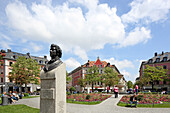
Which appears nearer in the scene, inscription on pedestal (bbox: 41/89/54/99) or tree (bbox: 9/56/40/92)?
inscription on pedestal (bbox: 41/89/54/99)

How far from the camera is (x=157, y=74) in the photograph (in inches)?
1875

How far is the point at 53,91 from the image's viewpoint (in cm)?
560

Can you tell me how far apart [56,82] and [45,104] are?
1003 millimetres

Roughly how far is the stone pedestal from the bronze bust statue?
0.68 feet

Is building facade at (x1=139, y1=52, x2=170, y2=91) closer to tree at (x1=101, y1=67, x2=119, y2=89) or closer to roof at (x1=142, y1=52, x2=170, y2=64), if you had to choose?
roof at (x1=142, y1=52, x2=170, y2=64)

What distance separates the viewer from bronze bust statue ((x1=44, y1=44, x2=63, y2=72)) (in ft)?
19.8

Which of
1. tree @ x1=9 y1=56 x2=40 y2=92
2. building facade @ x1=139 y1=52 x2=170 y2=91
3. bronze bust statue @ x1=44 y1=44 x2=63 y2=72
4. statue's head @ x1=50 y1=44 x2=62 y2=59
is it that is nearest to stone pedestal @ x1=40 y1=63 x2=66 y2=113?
bronze bust statue @ x1=44 y1=44 x2=63 y2=72

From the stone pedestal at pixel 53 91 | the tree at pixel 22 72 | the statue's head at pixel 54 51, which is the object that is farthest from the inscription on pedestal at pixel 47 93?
the tree at pixel 22 72

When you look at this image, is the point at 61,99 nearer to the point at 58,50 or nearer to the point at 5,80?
the point at 58,50

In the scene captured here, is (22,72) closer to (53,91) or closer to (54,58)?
(54,58)

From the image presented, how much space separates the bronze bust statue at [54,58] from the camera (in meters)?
6.04

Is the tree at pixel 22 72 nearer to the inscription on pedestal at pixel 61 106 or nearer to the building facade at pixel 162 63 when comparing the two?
the inscription on pedestal at pixel 61 106

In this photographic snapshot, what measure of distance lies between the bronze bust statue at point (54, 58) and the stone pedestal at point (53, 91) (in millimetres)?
208

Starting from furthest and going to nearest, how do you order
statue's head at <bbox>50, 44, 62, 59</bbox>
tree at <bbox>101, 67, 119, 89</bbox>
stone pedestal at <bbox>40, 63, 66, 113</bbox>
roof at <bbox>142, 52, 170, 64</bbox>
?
roof at <bbox>142, 52, 170, 64</bbox> < tree at <bbox>101, 67, 119, 89</bbox> < statue's head at <bbox>50, 44, 62, 59</bbox> < stone pedestal at <bbox>40, 63, 66, 113</bbox>
